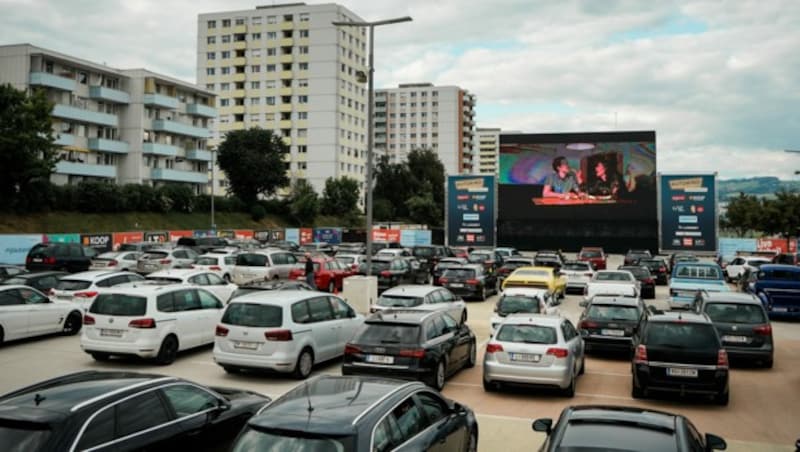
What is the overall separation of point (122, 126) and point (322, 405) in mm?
75676

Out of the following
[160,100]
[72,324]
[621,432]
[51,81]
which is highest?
[160,100]

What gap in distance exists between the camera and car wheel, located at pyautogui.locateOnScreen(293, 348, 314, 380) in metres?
13.0

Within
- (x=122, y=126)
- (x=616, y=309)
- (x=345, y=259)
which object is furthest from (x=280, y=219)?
(x=616, y=309)

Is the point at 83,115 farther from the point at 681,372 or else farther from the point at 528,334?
the point at 681,372

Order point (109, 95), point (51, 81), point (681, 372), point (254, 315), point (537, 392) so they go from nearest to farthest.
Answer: point (681, 372), point (537, 392), point (254, 315), point (51, 81), point (109, 95)

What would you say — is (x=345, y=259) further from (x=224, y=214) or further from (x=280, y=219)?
(x=280, y=219)

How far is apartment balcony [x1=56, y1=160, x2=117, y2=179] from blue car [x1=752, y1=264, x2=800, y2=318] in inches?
2272

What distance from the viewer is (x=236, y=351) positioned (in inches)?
506

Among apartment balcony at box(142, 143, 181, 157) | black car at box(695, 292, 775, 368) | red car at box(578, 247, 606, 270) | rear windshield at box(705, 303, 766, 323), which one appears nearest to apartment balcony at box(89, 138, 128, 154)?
apartment balcony at box(142, 143, 181, 157)

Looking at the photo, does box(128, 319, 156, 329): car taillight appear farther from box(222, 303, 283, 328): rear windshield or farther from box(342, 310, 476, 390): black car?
box(342, 310, 476, 390): black car

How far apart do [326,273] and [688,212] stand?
113 feet

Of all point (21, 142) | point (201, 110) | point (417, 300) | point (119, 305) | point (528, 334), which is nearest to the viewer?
point (528, 334)

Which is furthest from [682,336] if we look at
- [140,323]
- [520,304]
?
[140,323]

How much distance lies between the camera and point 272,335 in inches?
499
